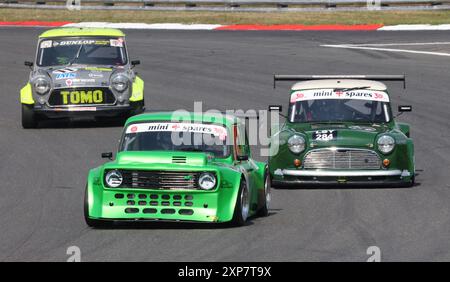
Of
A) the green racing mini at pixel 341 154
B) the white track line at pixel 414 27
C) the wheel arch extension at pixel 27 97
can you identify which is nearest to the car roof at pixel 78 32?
the wheel arch extension at pixel 27 97

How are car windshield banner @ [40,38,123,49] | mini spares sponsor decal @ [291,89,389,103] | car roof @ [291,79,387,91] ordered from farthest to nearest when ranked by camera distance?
car windshield banner @ [40,38,123,49], car roof @ [291,79,387,91], mini spares sponsor decal @ [291,89,389,103]

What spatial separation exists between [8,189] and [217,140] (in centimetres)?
346

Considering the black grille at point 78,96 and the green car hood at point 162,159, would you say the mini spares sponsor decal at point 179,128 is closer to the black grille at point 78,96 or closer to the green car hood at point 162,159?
the green car hood at point 162,159

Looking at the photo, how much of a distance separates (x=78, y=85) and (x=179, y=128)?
329 inches

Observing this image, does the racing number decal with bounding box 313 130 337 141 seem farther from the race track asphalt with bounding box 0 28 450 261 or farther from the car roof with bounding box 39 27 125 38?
the car roof with bounding box 39 27 125 38

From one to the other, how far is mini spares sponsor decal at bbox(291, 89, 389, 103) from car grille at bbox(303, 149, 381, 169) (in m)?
1.57

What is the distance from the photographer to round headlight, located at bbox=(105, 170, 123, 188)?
41.2ft

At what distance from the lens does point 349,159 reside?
52.1ft

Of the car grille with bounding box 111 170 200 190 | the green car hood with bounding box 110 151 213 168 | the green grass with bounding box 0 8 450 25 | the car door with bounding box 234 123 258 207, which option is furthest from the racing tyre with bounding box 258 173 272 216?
the green grass with bounding box 0 8 450 25

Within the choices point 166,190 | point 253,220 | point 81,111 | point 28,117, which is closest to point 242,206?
point 253,220

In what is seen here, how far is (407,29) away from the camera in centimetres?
3744

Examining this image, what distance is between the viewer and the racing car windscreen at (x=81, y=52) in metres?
22.4
